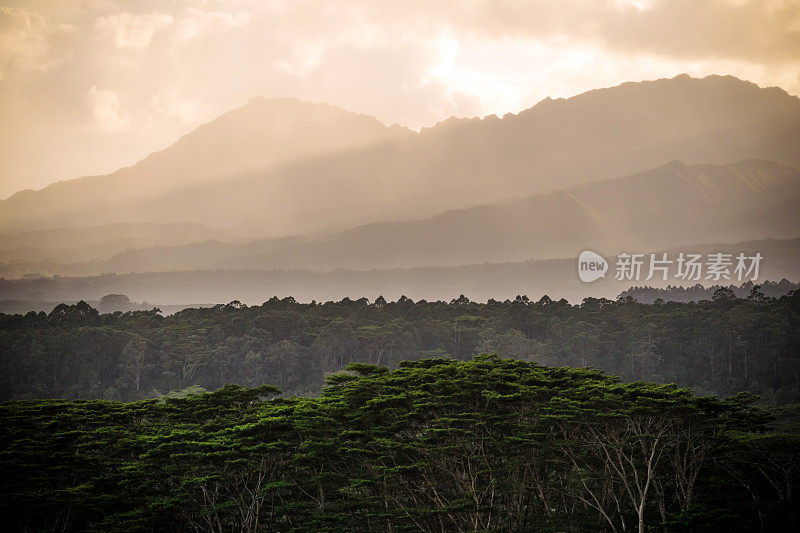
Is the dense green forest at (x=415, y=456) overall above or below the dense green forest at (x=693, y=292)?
below

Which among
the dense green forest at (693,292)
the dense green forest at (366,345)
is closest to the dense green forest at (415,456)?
the dense green forest at (366,345)

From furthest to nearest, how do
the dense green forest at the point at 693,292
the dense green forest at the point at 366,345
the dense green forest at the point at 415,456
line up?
the dense green forest at the point at 693,292 → the dense green forest at the point at 366,345 → the dense green forest at the point at 415,456

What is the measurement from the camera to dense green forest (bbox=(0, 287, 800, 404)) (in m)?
97.3

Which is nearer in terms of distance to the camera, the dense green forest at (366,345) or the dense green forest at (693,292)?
the dense green forest at (366,345)

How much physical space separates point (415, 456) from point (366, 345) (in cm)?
7186

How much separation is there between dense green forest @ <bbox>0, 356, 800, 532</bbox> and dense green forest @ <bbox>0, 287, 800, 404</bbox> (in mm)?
56596

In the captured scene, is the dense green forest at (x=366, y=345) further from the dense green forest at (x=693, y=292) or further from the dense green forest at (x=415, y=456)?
the dense green forest at (x=693, y=292)

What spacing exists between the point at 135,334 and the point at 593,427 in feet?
270

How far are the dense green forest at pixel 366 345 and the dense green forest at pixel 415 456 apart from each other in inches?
2228

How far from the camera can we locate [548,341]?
10738 centimetres

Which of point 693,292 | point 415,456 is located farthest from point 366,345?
point 693,292

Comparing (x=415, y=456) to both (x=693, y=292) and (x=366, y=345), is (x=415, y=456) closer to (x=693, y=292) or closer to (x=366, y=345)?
(x=366, y=345)

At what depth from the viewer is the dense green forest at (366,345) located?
97312mm

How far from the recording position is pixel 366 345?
352 feet
